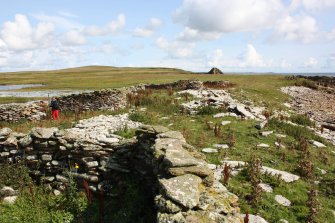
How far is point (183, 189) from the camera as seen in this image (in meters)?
6.70

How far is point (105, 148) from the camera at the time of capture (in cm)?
1113

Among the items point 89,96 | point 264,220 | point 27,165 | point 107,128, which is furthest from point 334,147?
point 89,96

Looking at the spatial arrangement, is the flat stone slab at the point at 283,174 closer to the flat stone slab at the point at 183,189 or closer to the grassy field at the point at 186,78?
the flat stone slab at the point at 183,189

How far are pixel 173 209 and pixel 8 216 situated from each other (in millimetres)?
6268

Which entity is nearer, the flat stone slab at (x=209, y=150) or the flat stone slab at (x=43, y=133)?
the flat stone slab at (x=43, y=133)

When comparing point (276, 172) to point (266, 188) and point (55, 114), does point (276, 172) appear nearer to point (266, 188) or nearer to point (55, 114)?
point (266, 188)

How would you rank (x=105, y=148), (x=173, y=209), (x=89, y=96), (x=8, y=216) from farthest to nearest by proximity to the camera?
(x=89, y=96)
(x=105, y=148)
(x=8, y=216)
(x=173, y=209)

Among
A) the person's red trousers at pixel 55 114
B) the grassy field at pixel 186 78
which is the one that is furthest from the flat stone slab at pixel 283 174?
the grassy field at pixel 186 78

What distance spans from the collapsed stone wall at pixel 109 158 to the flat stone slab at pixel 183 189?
6cm

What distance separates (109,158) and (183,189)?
502 cm

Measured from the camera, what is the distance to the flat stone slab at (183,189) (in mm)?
6348

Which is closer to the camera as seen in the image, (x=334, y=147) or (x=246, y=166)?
(x=246, y=166)

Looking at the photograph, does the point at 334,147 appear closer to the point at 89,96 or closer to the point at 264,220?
the point at 264,220

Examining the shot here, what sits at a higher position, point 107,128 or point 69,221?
point 107,128
